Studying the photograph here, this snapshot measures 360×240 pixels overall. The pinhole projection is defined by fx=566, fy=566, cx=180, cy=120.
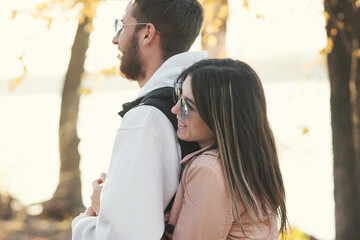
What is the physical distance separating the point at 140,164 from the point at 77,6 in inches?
152

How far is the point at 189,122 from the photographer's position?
2.03 metres

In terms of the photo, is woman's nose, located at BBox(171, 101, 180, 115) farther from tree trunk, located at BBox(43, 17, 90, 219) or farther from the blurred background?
tree trunk, located at BBox(43, 17, 90, 219)

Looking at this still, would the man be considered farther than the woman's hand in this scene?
No

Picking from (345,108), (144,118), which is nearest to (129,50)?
(144,118)

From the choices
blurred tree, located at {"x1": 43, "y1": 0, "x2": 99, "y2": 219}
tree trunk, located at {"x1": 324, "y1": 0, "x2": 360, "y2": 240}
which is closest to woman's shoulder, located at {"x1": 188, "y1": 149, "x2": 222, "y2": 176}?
tree trunk, located at {"x1": 324, "y1": 0, "x2": 360, "y2": 240}

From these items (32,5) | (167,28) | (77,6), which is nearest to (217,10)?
(77,6)

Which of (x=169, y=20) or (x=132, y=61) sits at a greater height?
(x=169, y=20)

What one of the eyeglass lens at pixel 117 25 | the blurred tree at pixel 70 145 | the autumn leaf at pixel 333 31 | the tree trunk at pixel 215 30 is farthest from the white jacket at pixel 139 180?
the blurred tree at pixel 70 145

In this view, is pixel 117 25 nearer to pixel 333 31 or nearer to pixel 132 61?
pixel 132 61

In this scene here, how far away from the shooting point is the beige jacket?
1911 mm

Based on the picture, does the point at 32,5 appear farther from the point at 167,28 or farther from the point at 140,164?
the point at 140,164

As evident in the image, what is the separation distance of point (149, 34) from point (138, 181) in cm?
77

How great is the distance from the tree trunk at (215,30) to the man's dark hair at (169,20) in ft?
9.92

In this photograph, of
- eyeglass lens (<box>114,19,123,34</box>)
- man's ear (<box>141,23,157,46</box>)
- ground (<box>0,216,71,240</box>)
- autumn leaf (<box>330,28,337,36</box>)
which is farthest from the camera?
ground (<box>0,216,71,240</box>)
